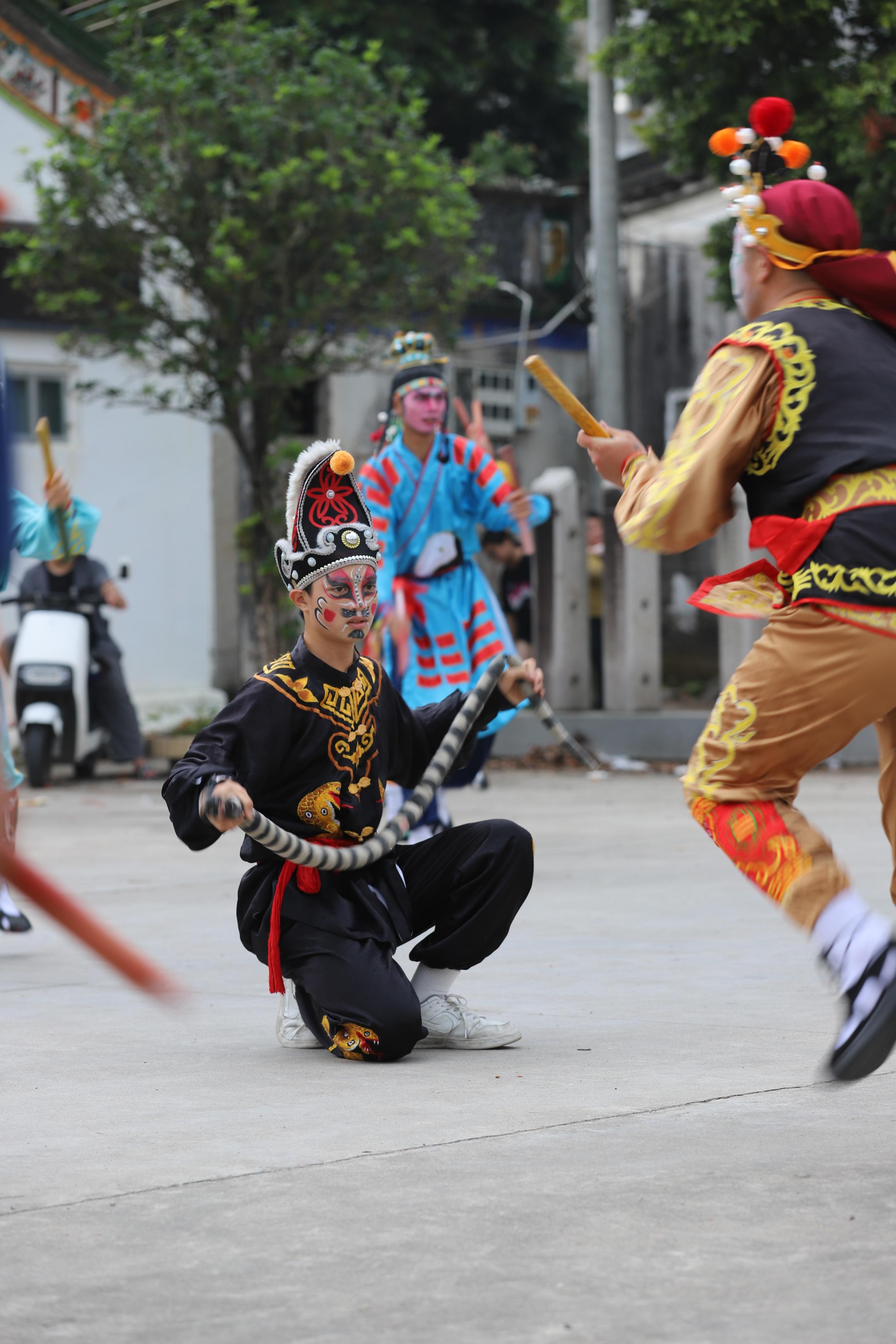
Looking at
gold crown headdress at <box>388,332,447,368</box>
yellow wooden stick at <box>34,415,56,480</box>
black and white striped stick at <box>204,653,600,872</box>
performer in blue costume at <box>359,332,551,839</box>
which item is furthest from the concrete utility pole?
black and white striped stick at <box>204,653,600,872</box>

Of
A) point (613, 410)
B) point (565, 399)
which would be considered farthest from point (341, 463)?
point (613, 410)

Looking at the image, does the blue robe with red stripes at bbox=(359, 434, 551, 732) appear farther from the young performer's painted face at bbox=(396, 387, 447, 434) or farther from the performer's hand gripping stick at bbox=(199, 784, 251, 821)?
the performer's hand gripping stick at bbox=(199, 784, 251, 821)

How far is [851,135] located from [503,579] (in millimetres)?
4346

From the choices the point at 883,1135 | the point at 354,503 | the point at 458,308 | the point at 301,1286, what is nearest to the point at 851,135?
the point at 458,308

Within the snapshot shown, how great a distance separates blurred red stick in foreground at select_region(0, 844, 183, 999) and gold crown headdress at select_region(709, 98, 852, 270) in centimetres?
194

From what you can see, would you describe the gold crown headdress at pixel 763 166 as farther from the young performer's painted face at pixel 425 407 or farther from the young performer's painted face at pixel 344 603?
the young performer's painted face at pixel 425 407

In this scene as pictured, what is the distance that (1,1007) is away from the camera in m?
4.71

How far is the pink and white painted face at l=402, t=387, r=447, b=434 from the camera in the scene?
7.16 m

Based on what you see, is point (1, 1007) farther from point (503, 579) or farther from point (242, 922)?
point (503, 579)

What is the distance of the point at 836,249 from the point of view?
3361 mm

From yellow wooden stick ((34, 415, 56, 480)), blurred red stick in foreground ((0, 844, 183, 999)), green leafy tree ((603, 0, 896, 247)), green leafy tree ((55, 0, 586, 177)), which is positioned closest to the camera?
blurred red stick in foreground ((0, 844, 183, 999))

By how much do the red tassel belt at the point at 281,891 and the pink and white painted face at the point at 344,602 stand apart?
18.1 inches

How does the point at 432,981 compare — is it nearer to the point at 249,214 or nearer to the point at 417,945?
the point at 417,945

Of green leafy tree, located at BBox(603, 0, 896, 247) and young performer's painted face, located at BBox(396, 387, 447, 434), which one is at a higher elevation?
green leafy tree, located at BBox(603, 0, 896, 247)
